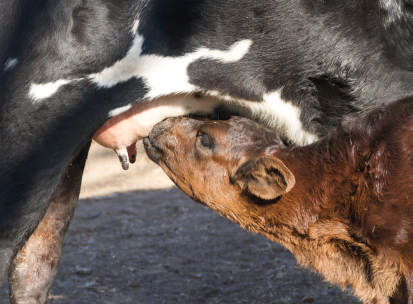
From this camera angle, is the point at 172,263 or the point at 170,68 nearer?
the point at 170,68

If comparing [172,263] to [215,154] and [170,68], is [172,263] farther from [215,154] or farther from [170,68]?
[170,68]

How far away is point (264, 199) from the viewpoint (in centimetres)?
296

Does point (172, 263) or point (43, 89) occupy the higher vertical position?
point (43, 89)

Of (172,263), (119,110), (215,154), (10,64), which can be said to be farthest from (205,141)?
(172,263)

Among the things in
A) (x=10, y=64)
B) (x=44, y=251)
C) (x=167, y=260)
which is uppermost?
(x=10, y=64)

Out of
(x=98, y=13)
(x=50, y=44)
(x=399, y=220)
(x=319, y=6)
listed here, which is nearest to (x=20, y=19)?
(x=50, y=44)

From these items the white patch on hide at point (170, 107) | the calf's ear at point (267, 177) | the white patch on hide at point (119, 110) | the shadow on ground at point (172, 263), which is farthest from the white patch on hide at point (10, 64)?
the shadow on ground at point (172, 263)

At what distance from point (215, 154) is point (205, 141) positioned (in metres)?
0.11

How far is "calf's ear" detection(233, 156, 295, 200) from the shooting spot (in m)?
2.76

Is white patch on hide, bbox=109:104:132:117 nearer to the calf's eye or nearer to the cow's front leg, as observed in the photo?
the calf's eye

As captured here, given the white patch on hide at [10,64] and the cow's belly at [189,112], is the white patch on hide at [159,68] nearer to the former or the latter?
the cow's belly at [189,112]

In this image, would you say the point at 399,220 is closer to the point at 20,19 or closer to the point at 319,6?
the point at 319,6

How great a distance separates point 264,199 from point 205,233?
8.34 feet

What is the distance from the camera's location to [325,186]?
2.84 metres
